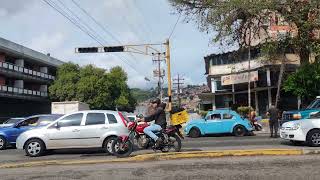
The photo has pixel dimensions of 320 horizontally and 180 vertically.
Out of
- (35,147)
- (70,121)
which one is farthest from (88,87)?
(70,121)

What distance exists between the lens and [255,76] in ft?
172

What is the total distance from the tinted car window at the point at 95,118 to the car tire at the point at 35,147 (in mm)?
1835

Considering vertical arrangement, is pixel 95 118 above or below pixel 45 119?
below

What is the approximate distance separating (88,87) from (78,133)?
178ft

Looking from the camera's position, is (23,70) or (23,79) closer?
(23,70)

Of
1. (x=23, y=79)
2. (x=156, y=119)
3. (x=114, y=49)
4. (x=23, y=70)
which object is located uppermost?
(x=23, y=70)

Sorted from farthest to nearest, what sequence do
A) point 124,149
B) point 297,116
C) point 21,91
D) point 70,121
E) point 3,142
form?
1. point 21,91
2. point 3,142
3. point 297,116
4. point 70,121
5. point 124,149

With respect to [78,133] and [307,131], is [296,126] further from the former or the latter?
[78,133]

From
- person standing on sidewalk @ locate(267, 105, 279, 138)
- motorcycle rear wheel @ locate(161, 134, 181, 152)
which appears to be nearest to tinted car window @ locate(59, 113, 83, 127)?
motorcycle rear wheel @ locate(161, 134, 181, 152)

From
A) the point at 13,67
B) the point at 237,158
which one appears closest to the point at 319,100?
the point at 237,158

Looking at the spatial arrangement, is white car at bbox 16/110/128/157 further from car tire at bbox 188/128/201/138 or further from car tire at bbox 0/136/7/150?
car tire at bbox 188/128/201/138

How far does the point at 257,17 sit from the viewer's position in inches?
1240

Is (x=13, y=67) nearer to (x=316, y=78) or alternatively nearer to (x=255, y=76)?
Answer: (x=255, y=76)

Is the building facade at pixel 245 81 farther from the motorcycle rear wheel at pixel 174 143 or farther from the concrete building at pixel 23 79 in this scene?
the motorcycle rear wheel at pixel 174 143
